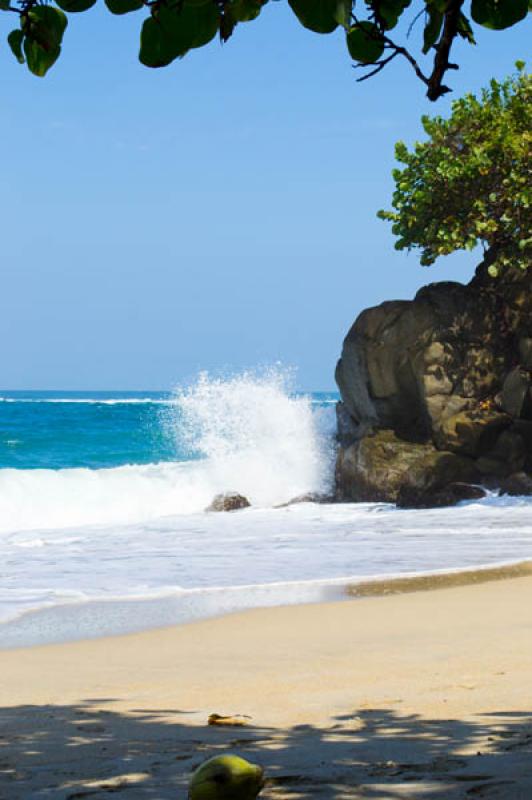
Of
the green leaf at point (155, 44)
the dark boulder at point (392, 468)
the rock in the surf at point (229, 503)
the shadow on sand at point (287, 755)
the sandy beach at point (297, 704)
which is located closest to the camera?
the green leaf at point (155, 44)

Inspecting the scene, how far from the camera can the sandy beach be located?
3.63 metres

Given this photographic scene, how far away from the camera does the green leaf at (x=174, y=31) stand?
2.37 meters

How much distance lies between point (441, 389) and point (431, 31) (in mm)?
18531

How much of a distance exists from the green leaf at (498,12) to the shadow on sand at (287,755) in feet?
7.16

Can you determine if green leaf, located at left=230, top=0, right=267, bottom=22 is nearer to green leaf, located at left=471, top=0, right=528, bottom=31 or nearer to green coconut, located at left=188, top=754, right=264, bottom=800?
green leaf, located at left=471, top=0, right=528, bottom=31

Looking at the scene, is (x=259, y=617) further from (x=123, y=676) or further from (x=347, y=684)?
(x=347, y=684)

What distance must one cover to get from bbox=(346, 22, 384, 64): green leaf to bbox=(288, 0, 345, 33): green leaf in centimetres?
38

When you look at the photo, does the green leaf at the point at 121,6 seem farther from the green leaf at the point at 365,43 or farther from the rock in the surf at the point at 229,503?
the rock in the surf at the point at 229,503

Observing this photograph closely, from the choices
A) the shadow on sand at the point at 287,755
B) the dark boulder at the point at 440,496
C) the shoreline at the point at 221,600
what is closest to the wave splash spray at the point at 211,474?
the dark boulder at the point at 440,496

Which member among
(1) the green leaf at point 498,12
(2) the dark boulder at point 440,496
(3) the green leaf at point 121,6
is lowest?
(2) the dark boulder at point 440,496

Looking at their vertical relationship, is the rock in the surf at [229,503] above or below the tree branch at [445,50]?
below

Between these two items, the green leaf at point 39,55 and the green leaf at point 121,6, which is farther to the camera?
the green leaf at point 39,55

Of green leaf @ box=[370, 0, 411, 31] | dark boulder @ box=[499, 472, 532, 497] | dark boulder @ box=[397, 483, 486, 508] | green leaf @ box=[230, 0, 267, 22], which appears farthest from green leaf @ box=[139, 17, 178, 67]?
dark boulder @ box=[499, 472, 532, 497]

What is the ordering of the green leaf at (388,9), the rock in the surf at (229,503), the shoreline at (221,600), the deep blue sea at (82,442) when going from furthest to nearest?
the deep blue sea at (82,442) → the rock in the surf at (229,503) → the shoreline at (221,600) → the green leaf at (388,9)
